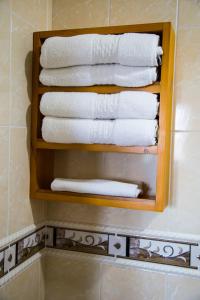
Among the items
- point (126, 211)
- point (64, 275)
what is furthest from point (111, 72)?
point (64, 275)

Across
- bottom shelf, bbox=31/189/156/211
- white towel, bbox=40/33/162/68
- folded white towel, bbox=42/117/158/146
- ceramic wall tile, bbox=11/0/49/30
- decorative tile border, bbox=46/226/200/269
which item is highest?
ceramic wall tile, bbox=11/0/49/30

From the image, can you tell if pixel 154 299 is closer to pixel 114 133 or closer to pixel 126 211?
pixel 126 211

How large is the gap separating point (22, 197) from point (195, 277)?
0.71 meters

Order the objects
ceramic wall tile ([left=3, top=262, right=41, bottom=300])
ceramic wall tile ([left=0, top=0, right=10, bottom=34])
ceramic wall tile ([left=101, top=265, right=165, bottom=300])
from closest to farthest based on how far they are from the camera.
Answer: ceramic wall tile ([left=0, top=0, right=10, bottom=34]), ceramic wall tile ([left=3, top=262, right=41, bottom=300]), ceramic wall tile ([left=101, top=265, right=165, bottom=300])

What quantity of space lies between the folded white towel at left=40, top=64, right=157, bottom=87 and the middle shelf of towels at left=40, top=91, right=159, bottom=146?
4 cm

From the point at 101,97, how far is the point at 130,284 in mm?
749

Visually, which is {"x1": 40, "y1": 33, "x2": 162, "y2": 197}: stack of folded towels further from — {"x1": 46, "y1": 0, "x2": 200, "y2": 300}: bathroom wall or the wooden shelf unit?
{"x1": 46, "y1": 0, "x2": 200, "y2": 300}: bathroom wall

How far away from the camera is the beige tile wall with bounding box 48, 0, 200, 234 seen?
1.14 m

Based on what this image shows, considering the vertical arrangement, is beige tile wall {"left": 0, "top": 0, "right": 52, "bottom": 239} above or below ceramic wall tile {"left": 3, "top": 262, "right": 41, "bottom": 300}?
above

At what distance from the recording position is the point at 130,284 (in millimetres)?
1246

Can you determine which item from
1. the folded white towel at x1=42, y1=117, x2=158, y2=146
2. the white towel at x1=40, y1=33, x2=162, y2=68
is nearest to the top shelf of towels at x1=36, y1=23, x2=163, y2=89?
the white towel at x1=40, y1=33, x2=162, y2=68

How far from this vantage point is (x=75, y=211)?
1.31 m

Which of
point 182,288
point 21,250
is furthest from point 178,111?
point 21,250

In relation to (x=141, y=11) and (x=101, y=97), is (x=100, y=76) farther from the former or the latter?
(x=141, y=11)
